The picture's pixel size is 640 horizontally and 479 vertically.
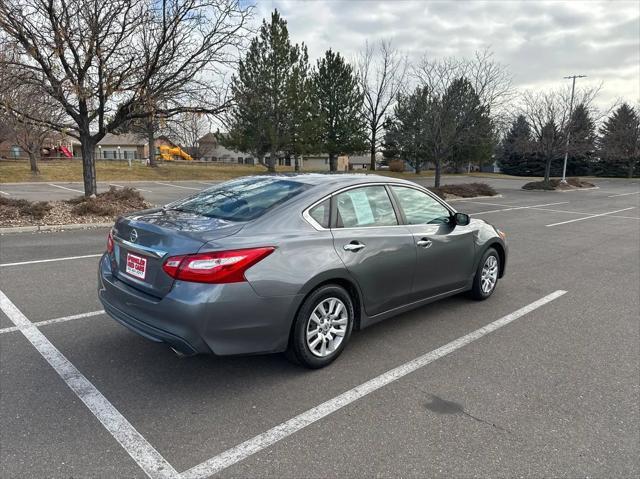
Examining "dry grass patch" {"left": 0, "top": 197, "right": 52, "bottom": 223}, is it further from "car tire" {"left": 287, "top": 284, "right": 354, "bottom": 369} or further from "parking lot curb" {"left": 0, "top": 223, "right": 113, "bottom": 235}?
"car tire" {"left": 287, "top": 284, "right": 354, "bottom": 369}

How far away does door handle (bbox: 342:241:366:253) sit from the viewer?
11.5ft

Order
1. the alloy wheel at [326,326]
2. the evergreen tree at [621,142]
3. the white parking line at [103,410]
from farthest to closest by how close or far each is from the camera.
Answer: the evergreen tree at [621,142] < the alloy wheel at [326,326] < the white parking line at [103,410]

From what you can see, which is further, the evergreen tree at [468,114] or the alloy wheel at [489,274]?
the evergreen tree at [468,114]

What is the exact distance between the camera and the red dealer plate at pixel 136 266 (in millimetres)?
3129

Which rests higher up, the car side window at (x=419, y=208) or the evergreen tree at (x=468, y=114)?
the evergreen tree at (x=468, y=114)

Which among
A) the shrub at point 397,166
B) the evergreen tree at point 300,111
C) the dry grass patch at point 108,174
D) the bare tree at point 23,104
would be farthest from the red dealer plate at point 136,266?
the shrub at point 397,166

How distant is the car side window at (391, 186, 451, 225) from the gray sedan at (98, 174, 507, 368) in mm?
14

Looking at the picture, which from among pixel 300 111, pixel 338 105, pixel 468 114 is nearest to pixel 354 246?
pixel 468 114

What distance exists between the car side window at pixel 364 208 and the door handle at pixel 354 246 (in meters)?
0.16

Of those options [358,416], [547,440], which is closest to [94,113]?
[358,416]

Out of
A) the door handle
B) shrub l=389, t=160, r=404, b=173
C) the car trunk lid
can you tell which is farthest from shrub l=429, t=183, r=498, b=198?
shrub l=389, t=160, r=404, b=173

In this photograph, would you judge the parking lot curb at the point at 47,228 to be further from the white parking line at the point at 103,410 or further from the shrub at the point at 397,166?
the shrub at the point at 397,166

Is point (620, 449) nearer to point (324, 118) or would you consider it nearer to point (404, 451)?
point (404, 451)

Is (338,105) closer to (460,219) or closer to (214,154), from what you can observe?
(460,219)
